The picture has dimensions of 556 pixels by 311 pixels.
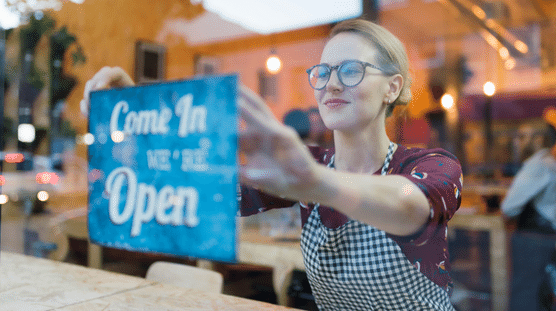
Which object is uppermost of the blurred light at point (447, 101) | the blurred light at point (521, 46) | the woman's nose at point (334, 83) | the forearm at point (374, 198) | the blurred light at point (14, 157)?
the blurred light at point (521, 46)

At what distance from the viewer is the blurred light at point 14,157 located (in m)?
2.50

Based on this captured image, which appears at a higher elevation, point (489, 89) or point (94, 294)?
point (489, 89)

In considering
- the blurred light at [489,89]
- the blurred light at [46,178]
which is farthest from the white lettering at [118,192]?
the blurred light at [489,89]

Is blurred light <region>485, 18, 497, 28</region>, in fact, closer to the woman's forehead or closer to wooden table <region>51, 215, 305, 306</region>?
wooden table <region>51, 215, 305, 306</region>

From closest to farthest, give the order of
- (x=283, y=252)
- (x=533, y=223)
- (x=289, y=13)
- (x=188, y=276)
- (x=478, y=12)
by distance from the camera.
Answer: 1. (x=188, y=276)
2. (x=289, y=13)
3. (x=283, y=252)
4. (x=533, y=223)
5. (x=478, y=12)

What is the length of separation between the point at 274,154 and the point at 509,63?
516 cm

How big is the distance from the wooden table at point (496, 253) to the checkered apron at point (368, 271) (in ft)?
6.52

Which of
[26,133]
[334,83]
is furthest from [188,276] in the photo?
[26,133]

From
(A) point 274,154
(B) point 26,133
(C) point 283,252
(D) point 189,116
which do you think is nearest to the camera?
(A) point 274,154

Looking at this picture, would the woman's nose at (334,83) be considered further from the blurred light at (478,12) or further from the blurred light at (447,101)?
the blurred light at (447,101)

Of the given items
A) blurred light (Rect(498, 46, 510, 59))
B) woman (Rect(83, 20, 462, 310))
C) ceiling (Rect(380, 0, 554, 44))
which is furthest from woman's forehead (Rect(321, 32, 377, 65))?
blurred light (Rect(498, 46, 510, 59))

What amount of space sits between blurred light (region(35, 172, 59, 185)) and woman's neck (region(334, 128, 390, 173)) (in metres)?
2.15

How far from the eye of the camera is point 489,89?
5.04 meters

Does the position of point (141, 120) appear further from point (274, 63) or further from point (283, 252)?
point (274, 63)
